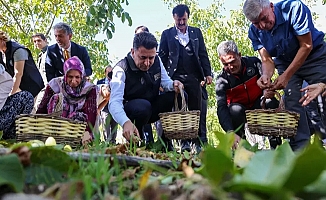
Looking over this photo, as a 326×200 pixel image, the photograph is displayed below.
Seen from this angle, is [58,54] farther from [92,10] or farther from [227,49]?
[227,49]

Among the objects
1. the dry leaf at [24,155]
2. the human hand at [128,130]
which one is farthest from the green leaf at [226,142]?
the human hand at [128,130]

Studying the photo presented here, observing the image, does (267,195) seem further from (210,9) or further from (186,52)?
(210,9)

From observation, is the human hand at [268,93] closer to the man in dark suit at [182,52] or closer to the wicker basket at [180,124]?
the wicker basket at [180,124]

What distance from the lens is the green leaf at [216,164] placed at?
0.64m

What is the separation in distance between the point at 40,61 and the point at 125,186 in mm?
4494

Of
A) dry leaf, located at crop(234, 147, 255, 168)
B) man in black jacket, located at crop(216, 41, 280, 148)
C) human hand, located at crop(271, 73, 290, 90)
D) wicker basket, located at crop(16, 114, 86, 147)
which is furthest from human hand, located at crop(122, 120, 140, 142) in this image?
dry leaf, located at crop(234, 147, 255, 168)

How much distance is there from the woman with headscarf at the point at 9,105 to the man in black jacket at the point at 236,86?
1.56 m

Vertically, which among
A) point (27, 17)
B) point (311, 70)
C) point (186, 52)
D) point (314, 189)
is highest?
point (27, 17)

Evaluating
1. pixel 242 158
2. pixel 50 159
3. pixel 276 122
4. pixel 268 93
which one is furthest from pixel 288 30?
pixel 50 159

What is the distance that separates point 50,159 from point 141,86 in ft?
8.79

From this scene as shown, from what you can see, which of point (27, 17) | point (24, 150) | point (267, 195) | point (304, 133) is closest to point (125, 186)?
point (24, 150)

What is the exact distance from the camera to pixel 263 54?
3.48 meters

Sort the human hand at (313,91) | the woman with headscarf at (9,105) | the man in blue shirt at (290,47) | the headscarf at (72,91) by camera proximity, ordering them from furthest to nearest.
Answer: the headscarf at (72,91), the woman with headscarf at (9,105), the man in blue shirt at (290,47), the human hand at (313,91)

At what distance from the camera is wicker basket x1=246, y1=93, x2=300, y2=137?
9.29 ft
